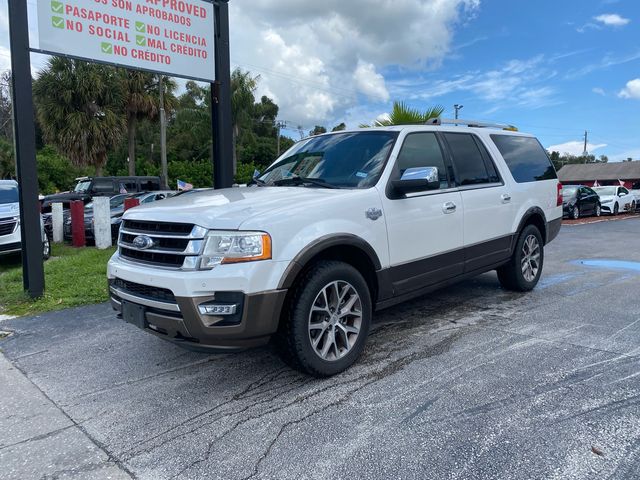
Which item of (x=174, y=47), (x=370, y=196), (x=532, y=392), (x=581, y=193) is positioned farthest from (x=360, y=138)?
(x=581, y=193)

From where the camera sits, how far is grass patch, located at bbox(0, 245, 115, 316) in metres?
6.32

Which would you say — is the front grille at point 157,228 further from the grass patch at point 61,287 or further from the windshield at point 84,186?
the windshield at point 84,186

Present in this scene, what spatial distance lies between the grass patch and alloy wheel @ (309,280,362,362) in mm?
4043

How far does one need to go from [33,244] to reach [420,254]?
5.00 m

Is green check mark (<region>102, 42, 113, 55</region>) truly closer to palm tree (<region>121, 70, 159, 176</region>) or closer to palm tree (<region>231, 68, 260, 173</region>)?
palm tree (<region>121, 70, 159, 176</region>)

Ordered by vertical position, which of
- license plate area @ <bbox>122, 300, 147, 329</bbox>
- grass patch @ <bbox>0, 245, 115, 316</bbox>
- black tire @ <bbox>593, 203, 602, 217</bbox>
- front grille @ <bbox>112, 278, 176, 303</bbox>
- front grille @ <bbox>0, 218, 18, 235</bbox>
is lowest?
grass patch @ <bbox>0, 245, 115, 316</bbox>

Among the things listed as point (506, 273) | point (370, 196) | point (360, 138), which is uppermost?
point (360, 138)

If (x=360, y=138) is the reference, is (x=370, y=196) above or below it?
below

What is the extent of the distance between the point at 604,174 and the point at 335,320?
71.5 metres

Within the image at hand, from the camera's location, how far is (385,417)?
316cm

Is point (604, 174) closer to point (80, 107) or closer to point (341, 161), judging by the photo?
point (80, 107)

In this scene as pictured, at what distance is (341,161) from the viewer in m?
4.46

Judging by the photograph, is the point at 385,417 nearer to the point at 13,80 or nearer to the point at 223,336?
the point at 223,336

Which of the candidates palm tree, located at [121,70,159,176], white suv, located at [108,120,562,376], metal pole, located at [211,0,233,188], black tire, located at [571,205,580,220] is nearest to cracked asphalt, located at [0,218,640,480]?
white suv, located at [108,120,562,376]
